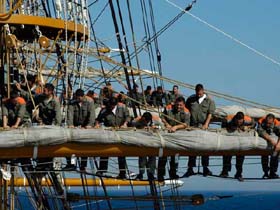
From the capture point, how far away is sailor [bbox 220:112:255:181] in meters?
19.0

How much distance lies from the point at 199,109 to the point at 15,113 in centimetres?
362

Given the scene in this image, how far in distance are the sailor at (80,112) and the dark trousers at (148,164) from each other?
73.2 inches

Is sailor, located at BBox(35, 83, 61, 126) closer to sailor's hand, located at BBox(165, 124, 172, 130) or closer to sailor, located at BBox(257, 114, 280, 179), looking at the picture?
sailor's hand, located at BBox(165, 124, 172, 130)

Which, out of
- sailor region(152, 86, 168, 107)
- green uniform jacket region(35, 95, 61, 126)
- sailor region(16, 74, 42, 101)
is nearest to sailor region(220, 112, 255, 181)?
sailor region(152, 86, 168, 107)

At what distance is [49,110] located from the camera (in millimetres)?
18078

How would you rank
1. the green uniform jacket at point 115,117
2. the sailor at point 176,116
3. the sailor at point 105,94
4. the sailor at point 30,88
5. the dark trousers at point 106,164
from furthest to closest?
the sailor at point 105,94 < the dark trousers at point 106,164 < the sailor at point 30,88 < the green uniform jacket at point 115,117 < the sailor at point 176,116

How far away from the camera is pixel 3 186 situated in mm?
22062

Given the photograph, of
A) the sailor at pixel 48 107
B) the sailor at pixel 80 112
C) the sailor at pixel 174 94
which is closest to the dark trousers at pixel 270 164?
the sailor at pixel 174 94

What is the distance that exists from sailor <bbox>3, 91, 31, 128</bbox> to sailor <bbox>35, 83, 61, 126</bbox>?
30cm

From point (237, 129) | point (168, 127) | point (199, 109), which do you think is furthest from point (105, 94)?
point (237, 129)

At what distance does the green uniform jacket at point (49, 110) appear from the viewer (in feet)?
58.7

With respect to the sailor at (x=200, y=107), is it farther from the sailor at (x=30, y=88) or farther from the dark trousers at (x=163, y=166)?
the sailor at (x=30, y=88)

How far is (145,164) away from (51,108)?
2.82 m

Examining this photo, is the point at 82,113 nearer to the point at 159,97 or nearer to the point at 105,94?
the point at 105,94
